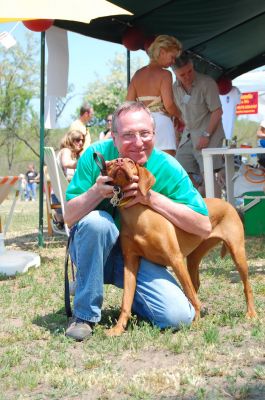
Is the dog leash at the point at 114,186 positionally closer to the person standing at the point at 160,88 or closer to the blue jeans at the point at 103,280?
the blue jeans at the point at 103,280

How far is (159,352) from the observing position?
277cm

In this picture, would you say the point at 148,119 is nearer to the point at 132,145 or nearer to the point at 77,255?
the point at 132,145

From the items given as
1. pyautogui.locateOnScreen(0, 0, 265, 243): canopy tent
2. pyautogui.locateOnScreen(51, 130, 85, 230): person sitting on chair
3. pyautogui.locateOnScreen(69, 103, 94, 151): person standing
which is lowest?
pyautogui.locateOnScreen(51, 130, 85, 230): person sitting on chair

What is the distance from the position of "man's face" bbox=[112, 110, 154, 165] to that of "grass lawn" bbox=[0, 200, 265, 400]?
0.88 metres

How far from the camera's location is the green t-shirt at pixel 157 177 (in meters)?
3.12

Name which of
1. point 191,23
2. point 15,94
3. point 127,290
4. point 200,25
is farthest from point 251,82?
point 15,94

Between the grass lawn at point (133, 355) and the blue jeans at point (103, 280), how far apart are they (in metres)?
0.08

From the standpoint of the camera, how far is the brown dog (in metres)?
2.87

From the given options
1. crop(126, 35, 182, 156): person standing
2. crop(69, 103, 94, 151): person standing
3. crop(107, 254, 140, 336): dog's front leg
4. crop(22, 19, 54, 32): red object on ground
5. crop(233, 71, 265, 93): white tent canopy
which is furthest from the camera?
crop(233, 71, 265, 93): white tent canopy

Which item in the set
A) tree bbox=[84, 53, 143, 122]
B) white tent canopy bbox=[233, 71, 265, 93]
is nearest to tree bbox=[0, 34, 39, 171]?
tree bbox=[84, 53, 143, 122]

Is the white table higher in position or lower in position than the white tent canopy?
lower

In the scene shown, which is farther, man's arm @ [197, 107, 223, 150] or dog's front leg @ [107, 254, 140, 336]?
man's arm @ [197, 107, 223, 150]

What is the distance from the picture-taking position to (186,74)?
6871 millimetres

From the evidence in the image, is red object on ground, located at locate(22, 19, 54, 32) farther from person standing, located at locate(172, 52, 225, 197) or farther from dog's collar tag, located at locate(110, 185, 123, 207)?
dog's collar tag, located at locate(110, 185, 123, 207)
